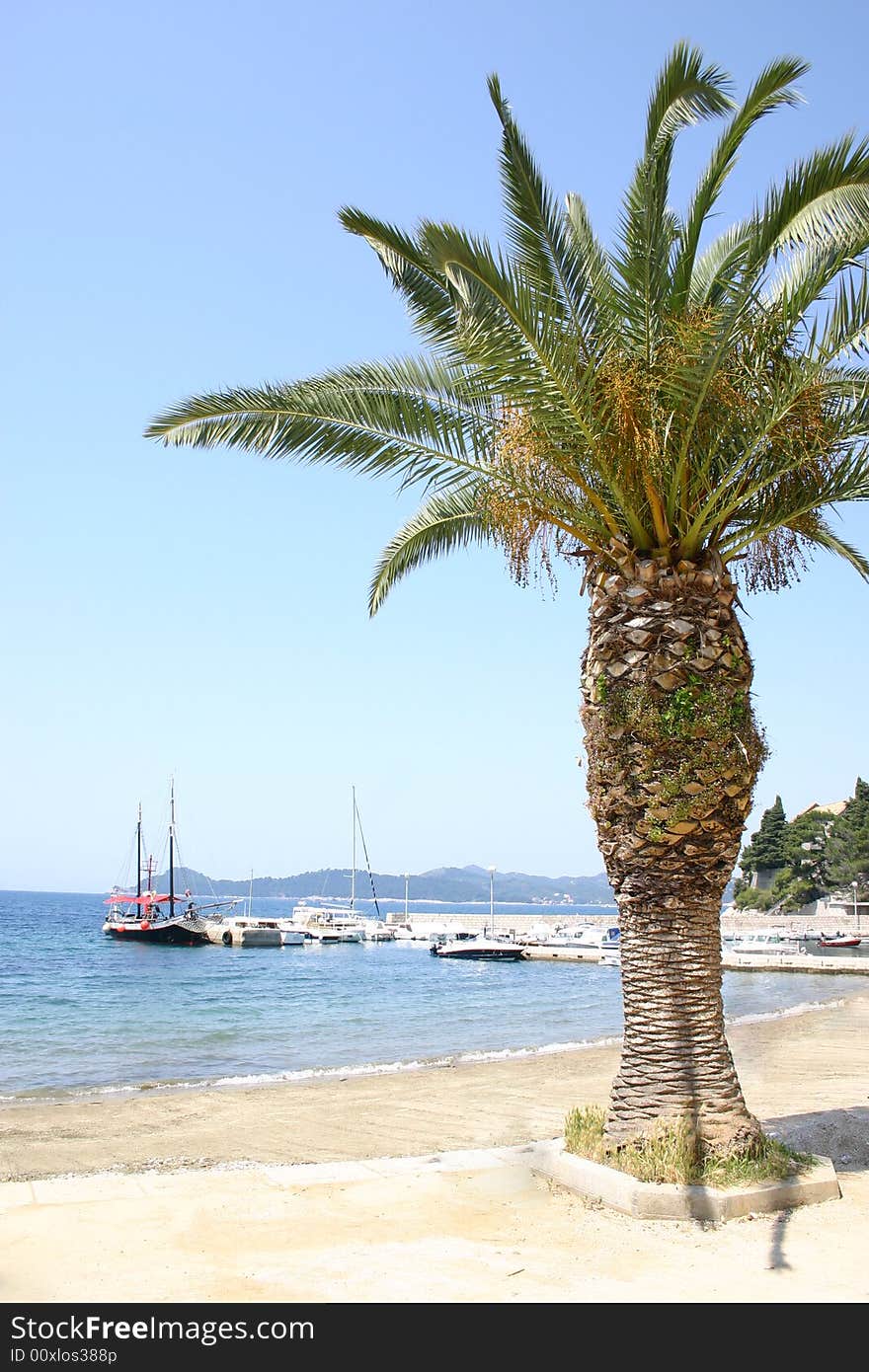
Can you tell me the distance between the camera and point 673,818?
6844mm

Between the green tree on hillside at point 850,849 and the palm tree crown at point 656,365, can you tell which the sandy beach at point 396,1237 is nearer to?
the palm tree crown at point 656,365

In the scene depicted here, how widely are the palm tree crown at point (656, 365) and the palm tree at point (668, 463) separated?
0.02 meters

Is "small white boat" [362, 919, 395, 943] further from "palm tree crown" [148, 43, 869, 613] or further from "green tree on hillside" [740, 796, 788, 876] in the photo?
"palm tree crown" [148, 43, 869, 613]

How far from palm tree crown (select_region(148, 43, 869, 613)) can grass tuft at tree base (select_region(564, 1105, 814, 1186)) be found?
13.1 ft

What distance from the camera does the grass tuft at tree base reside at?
6594mm

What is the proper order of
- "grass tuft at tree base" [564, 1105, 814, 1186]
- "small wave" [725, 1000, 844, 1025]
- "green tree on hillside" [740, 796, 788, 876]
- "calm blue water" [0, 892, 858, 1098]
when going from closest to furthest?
"grass tuft at tree base" [564, 1105, 814, 1186] < "calm blue water" [0, 892, 858, 1098] < "small wave" [725, 1000, 844, 1025] < "green tree on hillside" [740, 796, 788, 876]

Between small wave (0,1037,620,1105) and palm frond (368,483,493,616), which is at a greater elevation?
palm frond (368,483,493,616)

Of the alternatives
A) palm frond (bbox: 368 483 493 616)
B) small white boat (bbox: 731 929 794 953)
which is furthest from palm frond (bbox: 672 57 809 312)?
small white boat (bbox: 731 929 794 953)

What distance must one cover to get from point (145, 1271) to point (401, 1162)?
302 centimetres

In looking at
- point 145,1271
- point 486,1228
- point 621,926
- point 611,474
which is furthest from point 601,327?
point 145,1271

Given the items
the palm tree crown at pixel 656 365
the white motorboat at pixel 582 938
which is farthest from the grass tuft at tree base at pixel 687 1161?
the white motorboat at pixel 582 938

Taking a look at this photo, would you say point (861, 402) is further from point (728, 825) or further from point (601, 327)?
point (728, 825)

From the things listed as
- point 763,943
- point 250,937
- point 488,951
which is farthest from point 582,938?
point 250,937

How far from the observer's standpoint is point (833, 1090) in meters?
14.6
